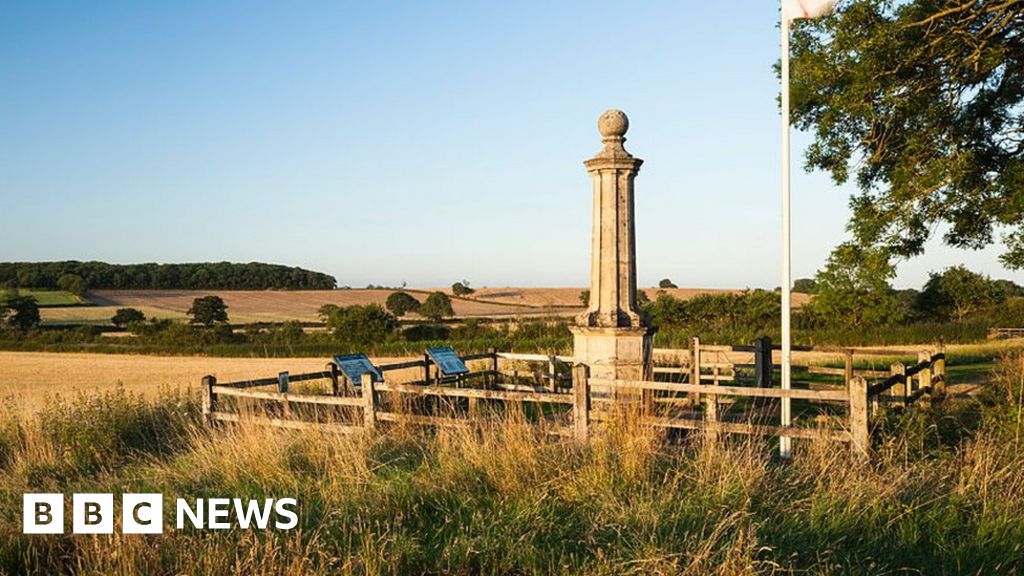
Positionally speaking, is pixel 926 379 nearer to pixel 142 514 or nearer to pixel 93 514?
pixel 142 514

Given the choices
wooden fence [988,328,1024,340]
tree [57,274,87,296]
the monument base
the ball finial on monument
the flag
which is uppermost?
the flag

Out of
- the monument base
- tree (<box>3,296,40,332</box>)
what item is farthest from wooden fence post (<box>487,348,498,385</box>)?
tree (<box>3,296,40,332</box>)

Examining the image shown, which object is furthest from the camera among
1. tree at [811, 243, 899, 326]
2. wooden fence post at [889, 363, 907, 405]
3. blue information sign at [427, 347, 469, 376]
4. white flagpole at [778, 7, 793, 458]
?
tree at [811, 243, 899, 326]

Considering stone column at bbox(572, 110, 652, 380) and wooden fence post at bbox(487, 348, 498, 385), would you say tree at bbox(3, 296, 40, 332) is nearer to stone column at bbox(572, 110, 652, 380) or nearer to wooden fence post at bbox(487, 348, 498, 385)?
wooden fence post at bbox(487, 348, 498, 385)

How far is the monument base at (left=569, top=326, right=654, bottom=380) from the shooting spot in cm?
1119

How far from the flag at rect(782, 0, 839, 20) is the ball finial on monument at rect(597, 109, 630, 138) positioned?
118 inches

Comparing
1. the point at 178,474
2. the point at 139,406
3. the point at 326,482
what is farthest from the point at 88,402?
the point at 326,482

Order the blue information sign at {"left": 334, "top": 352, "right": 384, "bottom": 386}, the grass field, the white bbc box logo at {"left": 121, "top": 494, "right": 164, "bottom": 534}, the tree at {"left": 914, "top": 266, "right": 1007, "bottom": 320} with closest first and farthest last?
the white bbc box logo at {"left": 121, "top": 494, "right": 164, "bottom": 534} < the blue information sign at {"left": 334, "top": 352, "right": 384, "bottom": 386} < the tree at {"left": 914, "top": 266, "right": 1007, "bottom": 320} < the grass field

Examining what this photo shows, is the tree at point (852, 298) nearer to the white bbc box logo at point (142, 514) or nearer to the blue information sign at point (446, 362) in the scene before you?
the blue information sign at point (446, 362)

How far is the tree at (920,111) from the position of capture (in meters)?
12.4

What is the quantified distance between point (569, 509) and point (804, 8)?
6392 mm

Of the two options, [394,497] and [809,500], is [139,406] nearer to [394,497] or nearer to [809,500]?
[394,497]

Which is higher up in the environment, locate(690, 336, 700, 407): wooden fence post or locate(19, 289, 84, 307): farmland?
locate(19, 289, 84, 307): farmland

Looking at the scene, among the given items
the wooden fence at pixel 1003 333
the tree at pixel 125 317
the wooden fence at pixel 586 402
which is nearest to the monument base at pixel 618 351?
the wooden fence at pixel 586 402
